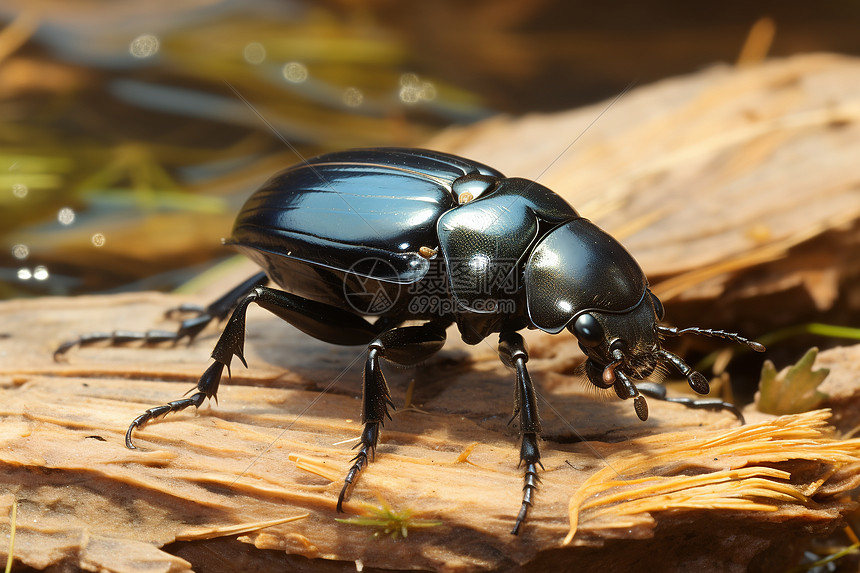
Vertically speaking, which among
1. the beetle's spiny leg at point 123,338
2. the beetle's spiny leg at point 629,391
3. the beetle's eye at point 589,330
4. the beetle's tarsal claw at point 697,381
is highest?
the beetle's eye at point 589,330

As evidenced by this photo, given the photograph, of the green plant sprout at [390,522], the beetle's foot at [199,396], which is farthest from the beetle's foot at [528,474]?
→ the beetle's foot at [199,396]

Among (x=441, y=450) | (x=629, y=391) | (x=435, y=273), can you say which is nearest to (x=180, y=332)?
(x=435, y=273)

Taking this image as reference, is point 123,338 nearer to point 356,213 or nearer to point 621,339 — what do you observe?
point 356,213

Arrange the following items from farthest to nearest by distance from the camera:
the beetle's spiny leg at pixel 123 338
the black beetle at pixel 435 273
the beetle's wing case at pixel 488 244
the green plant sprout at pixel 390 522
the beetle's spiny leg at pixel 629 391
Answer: the beetle's spiny leg at pixel 123 338, the beetle's wing case at pixel 488 244, the black beetle at pixel 435 273, the beetle's spiny leg at pixel 629 391, the green plant sprout at pixel 390 522

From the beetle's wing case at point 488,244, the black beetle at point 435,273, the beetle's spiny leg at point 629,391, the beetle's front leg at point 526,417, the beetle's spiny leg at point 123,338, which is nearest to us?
the beetle's front leg at point 526,417

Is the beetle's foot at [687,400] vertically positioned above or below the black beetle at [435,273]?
below

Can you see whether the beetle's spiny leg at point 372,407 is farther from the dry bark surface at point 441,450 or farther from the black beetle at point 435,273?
the dry bark surface at point 441,450

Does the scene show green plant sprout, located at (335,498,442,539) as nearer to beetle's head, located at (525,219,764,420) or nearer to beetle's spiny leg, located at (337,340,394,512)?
beetle's spiny leg, located at (337,340,394,512)

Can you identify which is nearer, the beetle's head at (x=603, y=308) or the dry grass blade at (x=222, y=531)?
the dry grass blade at (x=222, y=531)
